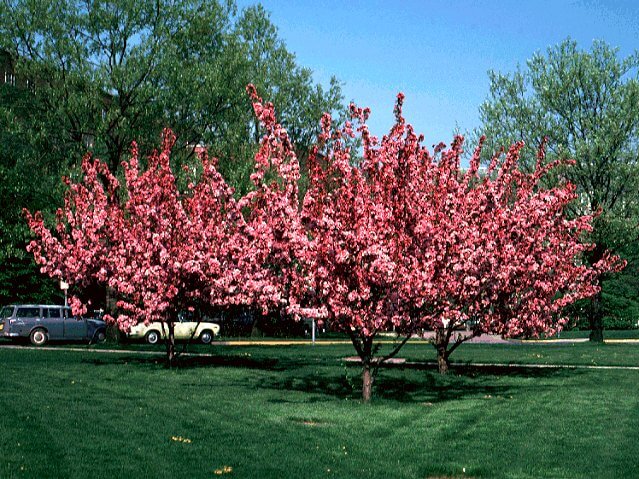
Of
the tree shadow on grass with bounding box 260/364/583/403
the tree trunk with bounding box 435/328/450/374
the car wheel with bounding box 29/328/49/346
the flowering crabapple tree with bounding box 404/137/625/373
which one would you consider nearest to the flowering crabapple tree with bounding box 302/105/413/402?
the flowering crabapple tree with bounding box 404/137/625/373

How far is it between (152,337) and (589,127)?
2389 centimetres

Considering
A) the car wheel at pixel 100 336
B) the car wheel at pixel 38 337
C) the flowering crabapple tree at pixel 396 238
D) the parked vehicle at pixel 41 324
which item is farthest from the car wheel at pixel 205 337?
the flowering crabapple tree at pixel 396 238

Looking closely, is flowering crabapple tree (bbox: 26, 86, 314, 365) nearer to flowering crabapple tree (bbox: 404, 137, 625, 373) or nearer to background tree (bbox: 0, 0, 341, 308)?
flowering crabapple tree (bbox: 404, 137, 625, 373)

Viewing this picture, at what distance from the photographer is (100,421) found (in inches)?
586

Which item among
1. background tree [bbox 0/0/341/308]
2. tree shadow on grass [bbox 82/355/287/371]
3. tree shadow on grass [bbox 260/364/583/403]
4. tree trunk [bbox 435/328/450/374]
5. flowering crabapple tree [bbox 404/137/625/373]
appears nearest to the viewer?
flowering crabapple tree [bbox 404/137/625/373]

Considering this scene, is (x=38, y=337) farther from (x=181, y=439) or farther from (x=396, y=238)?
(x=181, y=439)

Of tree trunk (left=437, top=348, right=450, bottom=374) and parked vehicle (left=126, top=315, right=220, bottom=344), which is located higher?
parked vehicle (left=126, top=315, right=220, bottom=344)

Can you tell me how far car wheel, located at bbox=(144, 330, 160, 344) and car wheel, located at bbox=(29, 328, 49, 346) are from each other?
617 centimetres

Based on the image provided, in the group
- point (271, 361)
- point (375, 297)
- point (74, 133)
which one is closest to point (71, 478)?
point (375, 297)

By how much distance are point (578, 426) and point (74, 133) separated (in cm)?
2838

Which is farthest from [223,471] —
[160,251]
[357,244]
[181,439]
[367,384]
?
[160,251]

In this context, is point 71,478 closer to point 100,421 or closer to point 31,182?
point 100,421

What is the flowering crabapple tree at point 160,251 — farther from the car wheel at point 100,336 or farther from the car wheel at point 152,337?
the car wheel at point 152,337

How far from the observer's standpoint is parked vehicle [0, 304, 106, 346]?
134 feet
